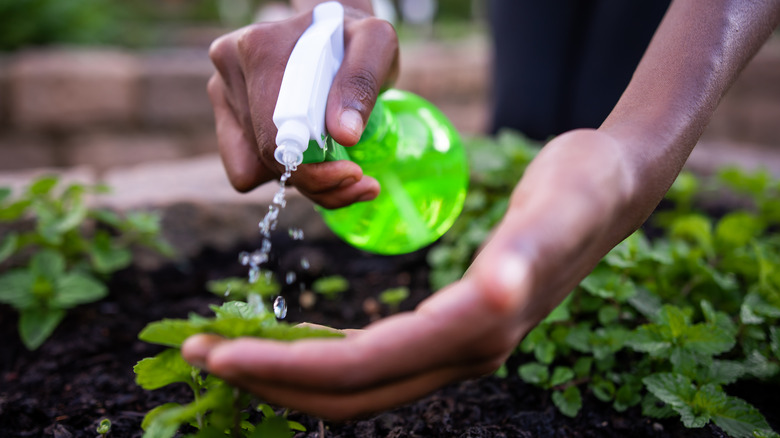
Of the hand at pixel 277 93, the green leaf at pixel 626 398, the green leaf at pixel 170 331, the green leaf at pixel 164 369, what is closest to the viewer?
the green leaf at pixel 170 331

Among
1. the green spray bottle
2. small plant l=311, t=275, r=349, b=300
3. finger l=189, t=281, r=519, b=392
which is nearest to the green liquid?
the green spray bottle

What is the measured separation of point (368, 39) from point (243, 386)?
705mm

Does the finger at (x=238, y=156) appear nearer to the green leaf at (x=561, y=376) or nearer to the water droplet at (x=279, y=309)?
the water droplet at (x=279, y=309)

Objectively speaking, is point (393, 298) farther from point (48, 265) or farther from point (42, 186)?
point (42, 186)

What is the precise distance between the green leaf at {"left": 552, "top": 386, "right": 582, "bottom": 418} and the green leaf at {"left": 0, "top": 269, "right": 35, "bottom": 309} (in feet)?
4.61

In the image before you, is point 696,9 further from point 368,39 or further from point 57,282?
point 57,282

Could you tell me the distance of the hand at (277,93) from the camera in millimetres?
1035

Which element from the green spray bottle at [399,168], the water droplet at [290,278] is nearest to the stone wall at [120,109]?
the water droplet at [290,278]

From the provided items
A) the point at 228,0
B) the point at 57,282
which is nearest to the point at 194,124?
the point at 57,282

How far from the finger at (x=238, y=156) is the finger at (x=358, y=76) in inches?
10.9

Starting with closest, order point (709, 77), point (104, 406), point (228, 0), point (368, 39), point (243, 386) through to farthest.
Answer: point (243, 386)
point (709, 77)
point (368, 39)
point (104, 406)
point (228, 0)

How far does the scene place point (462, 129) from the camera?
224 inches

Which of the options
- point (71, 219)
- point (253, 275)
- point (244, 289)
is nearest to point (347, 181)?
point (253, 275)

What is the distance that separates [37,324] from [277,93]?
1051 millimetres
